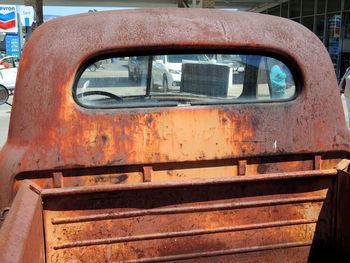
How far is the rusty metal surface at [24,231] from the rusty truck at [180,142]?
0.12 ft

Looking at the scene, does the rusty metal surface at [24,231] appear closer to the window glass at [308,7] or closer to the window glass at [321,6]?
the window glass at [321,6]

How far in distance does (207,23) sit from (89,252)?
55.4 inches

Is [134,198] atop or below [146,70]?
below

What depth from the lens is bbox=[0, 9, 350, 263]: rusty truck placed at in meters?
2.13

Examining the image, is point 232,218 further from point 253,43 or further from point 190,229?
point 253,43

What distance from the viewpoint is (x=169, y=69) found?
2523 mm

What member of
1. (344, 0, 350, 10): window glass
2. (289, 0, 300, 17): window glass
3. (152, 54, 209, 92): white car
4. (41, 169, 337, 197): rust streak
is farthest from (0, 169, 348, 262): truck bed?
(289, 0, 300, 17): window glass

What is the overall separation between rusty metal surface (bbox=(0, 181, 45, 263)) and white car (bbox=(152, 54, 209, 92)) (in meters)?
0.92

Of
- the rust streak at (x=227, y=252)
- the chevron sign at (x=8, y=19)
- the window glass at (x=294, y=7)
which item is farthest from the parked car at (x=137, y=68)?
the window glass at (x=294, y=7)

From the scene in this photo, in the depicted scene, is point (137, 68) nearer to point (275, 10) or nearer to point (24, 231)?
point (24, 231)

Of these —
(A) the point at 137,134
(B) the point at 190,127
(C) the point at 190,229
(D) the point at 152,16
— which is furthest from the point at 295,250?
(D) the point at 152,16

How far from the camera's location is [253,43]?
2320mm

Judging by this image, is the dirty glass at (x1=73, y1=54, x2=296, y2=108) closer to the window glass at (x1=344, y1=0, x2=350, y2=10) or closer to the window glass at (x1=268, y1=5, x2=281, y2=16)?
the window glass at (x1=344, y1=0, x2=350, y2=10)

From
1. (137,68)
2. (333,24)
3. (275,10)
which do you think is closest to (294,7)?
(275,10)
